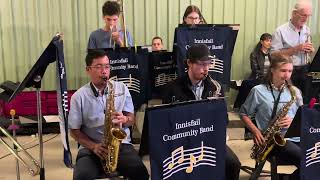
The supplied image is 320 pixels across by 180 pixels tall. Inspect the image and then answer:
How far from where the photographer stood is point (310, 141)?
2891 millimetres

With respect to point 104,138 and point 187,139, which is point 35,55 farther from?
point 187,139

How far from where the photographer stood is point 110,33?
4.68 meters

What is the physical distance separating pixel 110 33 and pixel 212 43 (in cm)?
119

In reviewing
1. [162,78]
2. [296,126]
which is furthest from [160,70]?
[296,126]

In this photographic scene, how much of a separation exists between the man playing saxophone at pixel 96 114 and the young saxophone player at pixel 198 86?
369mm

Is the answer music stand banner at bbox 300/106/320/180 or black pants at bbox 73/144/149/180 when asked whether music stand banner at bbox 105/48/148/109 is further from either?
music stand banner at bbox 300/106/320/180

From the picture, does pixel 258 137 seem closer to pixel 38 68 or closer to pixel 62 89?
pixel 62 89

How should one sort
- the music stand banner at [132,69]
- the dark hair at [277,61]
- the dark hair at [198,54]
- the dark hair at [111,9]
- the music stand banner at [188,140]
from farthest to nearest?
the dark hair at [111,9] < the music stand banner at [132,69] < the dark hair at [277,61] < the dark hair at [198,54] < the music stand banner at [188,140]

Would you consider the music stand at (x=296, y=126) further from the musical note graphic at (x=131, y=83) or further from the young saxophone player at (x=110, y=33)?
the young saxophone player at (x=110, y=33)

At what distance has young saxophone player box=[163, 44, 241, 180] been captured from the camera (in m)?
3.33

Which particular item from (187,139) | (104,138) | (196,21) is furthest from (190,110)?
(196,21)

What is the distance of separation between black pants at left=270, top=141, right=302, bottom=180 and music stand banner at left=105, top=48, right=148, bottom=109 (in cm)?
140

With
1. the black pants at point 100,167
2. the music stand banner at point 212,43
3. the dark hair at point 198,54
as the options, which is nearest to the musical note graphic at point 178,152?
the black pants at point 100,167

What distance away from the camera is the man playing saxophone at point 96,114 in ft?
10.5
